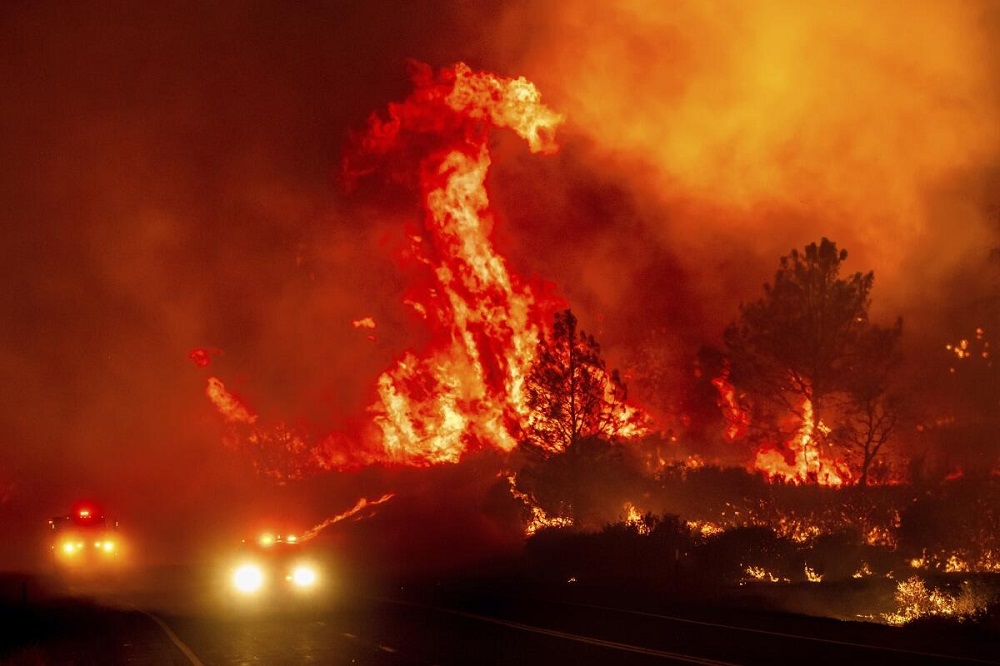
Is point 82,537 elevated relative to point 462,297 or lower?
lower

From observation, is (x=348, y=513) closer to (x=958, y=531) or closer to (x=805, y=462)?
(x=805, y=462)

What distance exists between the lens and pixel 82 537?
162 ft

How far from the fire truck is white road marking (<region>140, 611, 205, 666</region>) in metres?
26.3

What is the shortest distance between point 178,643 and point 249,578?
36.0 feet

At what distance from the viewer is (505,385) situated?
50.8 meters

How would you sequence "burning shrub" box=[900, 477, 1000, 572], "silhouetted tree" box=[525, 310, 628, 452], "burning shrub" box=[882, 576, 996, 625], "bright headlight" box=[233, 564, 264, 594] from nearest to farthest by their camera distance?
"burning shrub" box=[882, 576, 996, 625]
"bright headlight" box=[233, 564, 264, 594]
"burning shrub" box=[900, 477, 1000, 572]
"silhouetted tree" box=[525, 310, 628, 452]

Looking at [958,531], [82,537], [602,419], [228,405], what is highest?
[228,405]

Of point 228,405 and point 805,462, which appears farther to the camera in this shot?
point 228,405

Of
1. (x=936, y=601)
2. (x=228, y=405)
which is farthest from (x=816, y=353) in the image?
(x=228, y=405)

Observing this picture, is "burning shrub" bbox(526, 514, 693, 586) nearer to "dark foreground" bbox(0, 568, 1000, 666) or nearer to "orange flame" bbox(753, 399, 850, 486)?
"dark foreground" bbox(0, 568, 1000, 666)

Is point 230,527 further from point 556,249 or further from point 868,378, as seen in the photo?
point 868,378

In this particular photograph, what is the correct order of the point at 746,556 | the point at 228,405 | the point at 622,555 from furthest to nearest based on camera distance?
the point at 228,405 → the point at 622,555 → the point at 746,556

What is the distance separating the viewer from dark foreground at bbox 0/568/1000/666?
656 inches

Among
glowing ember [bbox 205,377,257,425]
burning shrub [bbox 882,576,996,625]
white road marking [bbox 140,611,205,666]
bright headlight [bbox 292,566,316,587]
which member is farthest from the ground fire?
white road marking [bbox 140,611,205,666]
